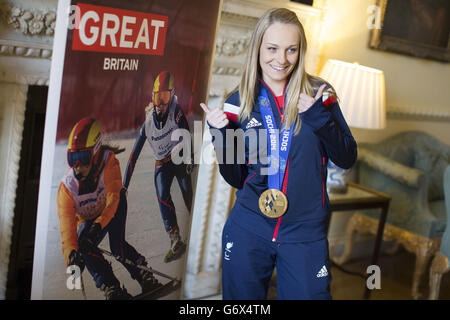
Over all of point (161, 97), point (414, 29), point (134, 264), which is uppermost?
point (414, 29)

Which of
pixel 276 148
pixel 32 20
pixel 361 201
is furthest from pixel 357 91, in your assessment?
pixel 32 20

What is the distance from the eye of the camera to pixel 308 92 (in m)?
1.90

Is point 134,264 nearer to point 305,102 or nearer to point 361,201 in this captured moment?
point 305,102

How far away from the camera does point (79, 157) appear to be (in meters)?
1.83

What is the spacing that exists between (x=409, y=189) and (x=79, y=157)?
8.40ft

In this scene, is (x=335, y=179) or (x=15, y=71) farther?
(x=335, y=179)

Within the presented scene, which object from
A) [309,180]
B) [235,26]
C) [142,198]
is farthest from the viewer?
[235,26]

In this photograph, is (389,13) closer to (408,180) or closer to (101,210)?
(408,180)

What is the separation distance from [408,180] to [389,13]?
115cm

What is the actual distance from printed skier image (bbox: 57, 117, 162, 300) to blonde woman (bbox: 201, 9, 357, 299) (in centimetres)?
40

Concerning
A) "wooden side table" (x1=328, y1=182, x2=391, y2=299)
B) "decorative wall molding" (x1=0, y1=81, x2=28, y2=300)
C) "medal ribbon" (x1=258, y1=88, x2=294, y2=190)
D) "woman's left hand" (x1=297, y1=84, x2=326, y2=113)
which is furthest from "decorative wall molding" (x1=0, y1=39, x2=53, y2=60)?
"wooden side table" (x1=328, y1=182, x2=391, y2=299)

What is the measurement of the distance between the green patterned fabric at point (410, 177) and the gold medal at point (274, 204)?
79.2 inches

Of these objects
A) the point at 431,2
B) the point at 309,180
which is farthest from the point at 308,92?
the point at 431,2

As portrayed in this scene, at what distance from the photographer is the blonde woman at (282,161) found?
6.09 feet
